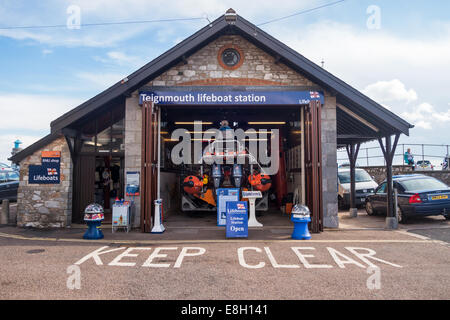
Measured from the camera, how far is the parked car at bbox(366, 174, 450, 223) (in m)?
9.53

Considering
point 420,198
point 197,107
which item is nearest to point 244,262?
point 197,107

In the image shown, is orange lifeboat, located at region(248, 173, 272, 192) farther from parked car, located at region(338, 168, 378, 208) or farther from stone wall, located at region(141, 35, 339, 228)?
parked car, located at region(338, 168, 378, 208)

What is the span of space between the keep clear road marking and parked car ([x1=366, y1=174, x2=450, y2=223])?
12.6 feet

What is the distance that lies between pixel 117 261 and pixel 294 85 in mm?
6855

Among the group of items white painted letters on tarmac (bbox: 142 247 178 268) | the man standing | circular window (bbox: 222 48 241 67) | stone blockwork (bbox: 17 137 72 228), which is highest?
circular window (bbox: 222 48 241 67)

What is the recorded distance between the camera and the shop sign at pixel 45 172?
31.6 ft

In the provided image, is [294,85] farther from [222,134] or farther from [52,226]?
[52,226]

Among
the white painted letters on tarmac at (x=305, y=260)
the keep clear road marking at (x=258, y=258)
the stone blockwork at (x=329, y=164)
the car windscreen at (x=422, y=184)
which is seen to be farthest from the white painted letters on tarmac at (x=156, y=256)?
the car windscreen at (x=422, y=184)

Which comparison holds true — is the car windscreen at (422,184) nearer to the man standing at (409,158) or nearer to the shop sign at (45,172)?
the man standing at (409,158)

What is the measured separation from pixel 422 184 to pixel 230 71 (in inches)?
274

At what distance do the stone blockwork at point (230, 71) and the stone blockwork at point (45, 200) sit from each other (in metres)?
3.82

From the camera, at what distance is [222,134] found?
12055 mm

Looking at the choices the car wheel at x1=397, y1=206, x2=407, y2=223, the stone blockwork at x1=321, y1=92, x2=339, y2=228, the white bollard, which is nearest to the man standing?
the car wheel at x1=397, y1=206, x2=407, y2=223
